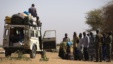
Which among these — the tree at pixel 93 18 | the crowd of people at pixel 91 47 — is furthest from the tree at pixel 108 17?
the tree at pixel 93 18

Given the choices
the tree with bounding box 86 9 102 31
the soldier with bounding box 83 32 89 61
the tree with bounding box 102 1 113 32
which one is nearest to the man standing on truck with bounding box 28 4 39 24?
the soldier with bounding box 83 32 89 61

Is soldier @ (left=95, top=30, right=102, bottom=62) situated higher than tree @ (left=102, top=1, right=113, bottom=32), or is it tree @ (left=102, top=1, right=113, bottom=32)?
tree @ (left=102, top=1, right=113, bottom=32)

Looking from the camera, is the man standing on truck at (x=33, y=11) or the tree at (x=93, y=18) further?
the tree at (x=93, y=18)

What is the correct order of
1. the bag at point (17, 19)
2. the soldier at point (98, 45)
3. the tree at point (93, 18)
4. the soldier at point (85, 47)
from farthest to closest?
the tree at point (93, 18)
the bag at point (17, 19)
the soldier at point (85, 47)
the soldier at point (98, 45)

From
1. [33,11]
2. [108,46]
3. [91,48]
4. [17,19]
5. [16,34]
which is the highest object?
[33,11]

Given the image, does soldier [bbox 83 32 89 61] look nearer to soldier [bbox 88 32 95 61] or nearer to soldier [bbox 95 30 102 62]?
soldier [bbox 88 32 95 61]

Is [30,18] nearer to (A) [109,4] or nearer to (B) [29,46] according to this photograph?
(B) [29,46]

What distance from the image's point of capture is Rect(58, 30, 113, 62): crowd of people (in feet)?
56.4

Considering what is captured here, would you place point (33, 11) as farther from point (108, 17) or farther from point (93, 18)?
point (93, 18)

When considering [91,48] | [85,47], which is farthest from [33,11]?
[91,48]

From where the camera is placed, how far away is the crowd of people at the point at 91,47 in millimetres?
17191

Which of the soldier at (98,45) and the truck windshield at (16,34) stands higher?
the truck windshield at (16,34)

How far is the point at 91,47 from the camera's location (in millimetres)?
18062

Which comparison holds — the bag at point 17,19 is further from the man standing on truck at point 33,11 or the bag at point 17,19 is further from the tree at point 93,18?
the tree at point 93,18
